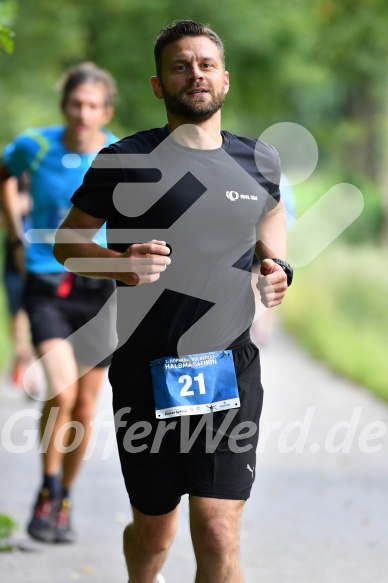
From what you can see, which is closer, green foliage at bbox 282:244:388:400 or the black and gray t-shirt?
the black and gray t-shirt

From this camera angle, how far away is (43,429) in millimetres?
6758

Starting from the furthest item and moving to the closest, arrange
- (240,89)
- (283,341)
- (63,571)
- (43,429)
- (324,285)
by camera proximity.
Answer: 1. (240,89)
2. (324,285)
3. (283,341)
4. (43,429)
5. (63,571)

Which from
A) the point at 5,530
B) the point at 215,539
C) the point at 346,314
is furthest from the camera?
the point at 346,314

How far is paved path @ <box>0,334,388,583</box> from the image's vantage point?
620 cm

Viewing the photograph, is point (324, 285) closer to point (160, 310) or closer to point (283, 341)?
point (283, 341)

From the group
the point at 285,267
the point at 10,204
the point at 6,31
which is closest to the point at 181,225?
the point at 285,267

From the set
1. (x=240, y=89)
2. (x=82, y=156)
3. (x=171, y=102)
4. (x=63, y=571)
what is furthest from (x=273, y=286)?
(x=240, y=89)

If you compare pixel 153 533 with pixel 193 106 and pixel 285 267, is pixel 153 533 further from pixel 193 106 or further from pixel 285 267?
pixel 193 106

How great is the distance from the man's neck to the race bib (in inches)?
28.8

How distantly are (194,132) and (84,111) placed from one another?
8.13ft

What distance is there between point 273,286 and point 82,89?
2856 mm

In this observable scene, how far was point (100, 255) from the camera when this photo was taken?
4453 millimetres

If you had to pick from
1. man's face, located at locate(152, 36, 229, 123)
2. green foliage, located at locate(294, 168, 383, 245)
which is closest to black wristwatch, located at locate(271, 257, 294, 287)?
man's face, located at locate(152, 36, 229, 123)

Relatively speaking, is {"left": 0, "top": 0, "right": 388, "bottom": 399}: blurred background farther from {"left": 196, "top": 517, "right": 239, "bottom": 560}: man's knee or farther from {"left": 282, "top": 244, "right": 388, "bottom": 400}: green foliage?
{"left": 196, "top": 517, "right": 239, "bottom": 560}: man's knee
